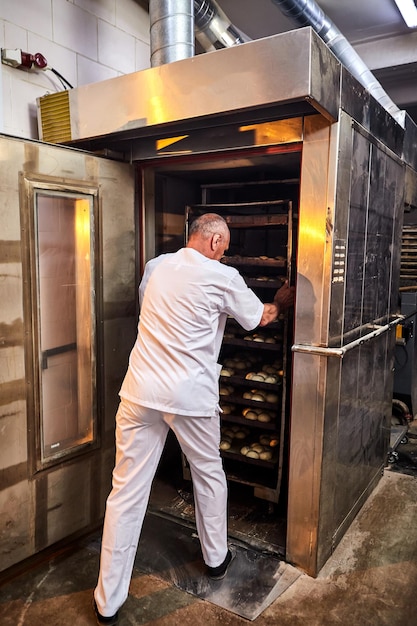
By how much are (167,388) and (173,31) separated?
1761 millimetres

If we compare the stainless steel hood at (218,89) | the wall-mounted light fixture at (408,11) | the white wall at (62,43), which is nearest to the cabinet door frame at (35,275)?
the stainless steel hood at (218,89)

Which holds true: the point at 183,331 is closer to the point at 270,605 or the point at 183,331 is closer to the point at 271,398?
the point at 271,398

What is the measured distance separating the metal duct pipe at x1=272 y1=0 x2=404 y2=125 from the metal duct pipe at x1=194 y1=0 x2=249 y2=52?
1.02 ft

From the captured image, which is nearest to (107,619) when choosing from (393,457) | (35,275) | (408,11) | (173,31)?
(35,275)

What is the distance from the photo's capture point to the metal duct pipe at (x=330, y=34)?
278 cm

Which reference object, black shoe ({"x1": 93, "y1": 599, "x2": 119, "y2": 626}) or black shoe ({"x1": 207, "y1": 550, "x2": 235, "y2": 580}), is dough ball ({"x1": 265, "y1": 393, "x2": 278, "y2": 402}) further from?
black shoe ({"x1": 93, "y1": 599, "x2": 119, "y2": 626})

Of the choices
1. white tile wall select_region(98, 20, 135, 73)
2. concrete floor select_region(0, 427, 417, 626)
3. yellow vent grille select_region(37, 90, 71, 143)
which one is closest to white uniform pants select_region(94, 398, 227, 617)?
concrete floor select_region(0, 427, 417, 626)

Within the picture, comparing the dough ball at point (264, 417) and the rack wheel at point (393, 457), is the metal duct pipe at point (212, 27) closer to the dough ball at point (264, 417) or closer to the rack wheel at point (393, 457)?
the dough ball at point (264, 417)

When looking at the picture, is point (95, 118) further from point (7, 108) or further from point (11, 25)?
point (11, 25)

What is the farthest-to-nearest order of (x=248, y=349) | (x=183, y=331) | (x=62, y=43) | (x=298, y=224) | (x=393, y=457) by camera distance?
(x=393, y=457), (x=248, y=349), (x=62, y=43), (x=298, y=224), (x=183, y=331)

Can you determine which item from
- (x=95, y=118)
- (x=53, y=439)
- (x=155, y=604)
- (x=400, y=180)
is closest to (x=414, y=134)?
(x=400, y=180)

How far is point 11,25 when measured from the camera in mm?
2340

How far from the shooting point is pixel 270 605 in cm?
206

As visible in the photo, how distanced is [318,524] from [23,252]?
1.83m
